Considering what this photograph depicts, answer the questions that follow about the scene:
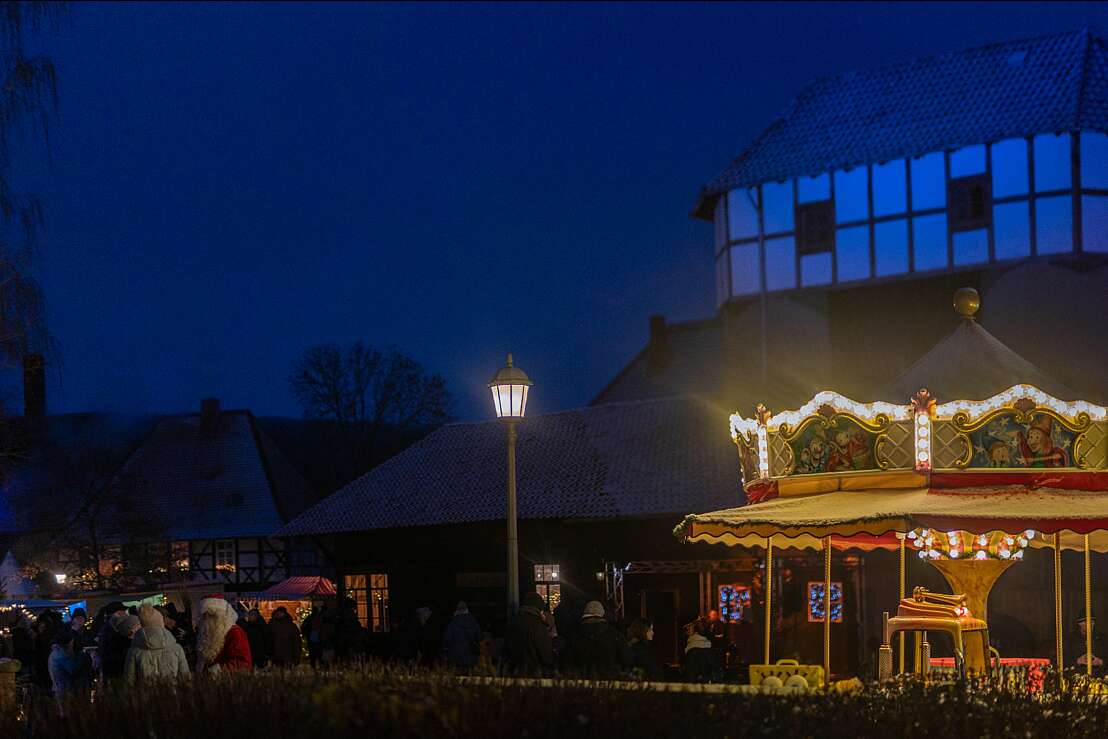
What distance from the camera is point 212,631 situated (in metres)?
11.4

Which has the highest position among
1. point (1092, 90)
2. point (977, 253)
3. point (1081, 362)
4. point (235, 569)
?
point (1092, 90)

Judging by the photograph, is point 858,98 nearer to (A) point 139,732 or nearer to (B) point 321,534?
(B) point 321,534

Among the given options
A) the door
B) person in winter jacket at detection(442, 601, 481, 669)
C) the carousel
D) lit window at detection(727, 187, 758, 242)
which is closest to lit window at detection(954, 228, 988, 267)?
lit window at detection(727, 187, 758, 242)

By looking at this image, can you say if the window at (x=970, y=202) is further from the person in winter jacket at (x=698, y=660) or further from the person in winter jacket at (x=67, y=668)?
the person in winter jacket at (x=67, y=668)

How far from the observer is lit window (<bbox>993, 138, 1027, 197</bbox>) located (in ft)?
92.6

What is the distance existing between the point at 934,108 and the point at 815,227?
11.1 ft

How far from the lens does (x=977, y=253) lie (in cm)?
2867

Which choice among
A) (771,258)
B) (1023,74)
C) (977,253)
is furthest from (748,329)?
(1023,74)

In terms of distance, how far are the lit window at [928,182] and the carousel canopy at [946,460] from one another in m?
13.7

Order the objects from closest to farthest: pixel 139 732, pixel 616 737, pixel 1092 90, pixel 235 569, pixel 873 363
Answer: pixel 616 737 < pixel 139 732 < pixel 1092 90 < pixel 873 363 < pixel 235 569

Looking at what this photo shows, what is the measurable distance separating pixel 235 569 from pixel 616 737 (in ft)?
125

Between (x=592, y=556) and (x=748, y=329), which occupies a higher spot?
(x=748, y=329)

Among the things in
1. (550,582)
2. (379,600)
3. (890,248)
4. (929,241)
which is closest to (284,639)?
(550,582)

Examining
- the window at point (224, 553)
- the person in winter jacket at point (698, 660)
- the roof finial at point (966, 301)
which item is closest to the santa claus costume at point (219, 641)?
the person in winter jacket at point (698, 660)
